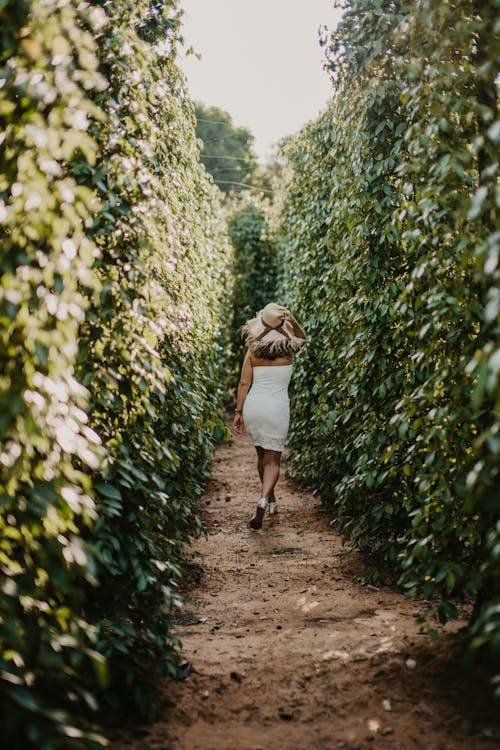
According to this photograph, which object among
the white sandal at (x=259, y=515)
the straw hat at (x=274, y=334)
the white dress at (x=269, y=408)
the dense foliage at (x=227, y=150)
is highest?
the dense foliage at (x=227, y=150)

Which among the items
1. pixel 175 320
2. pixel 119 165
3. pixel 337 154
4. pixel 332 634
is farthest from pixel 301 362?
pixel 119 165

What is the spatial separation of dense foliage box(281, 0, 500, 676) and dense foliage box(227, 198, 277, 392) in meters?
6.91

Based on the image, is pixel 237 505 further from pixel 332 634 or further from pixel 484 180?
pixel 484 180

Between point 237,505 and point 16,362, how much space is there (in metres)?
5.00

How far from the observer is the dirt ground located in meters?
2.46

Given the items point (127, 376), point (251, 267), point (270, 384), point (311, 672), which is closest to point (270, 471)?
point (270, 384)

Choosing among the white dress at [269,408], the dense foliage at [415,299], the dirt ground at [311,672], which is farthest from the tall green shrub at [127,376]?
the white dress at [269,408]

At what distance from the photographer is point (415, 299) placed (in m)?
3.29

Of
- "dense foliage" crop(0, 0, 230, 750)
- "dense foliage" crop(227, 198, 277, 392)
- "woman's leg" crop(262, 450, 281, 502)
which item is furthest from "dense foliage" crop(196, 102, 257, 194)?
"dense foliage" crop(0, 0, 230, 750)

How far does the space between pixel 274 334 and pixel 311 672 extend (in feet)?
11.4

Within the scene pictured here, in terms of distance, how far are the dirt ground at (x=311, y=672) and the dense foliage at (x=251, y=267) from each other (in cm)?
940

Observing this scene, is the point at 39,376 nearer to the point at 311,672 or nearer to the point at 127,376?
the point at 127,376

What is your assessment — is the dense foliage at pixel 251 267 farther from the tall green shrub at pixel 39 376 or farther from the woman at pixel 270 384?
the tall green shrub at pixel 39 376

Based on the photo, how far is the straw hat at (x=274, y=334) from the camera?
19.4 ft
